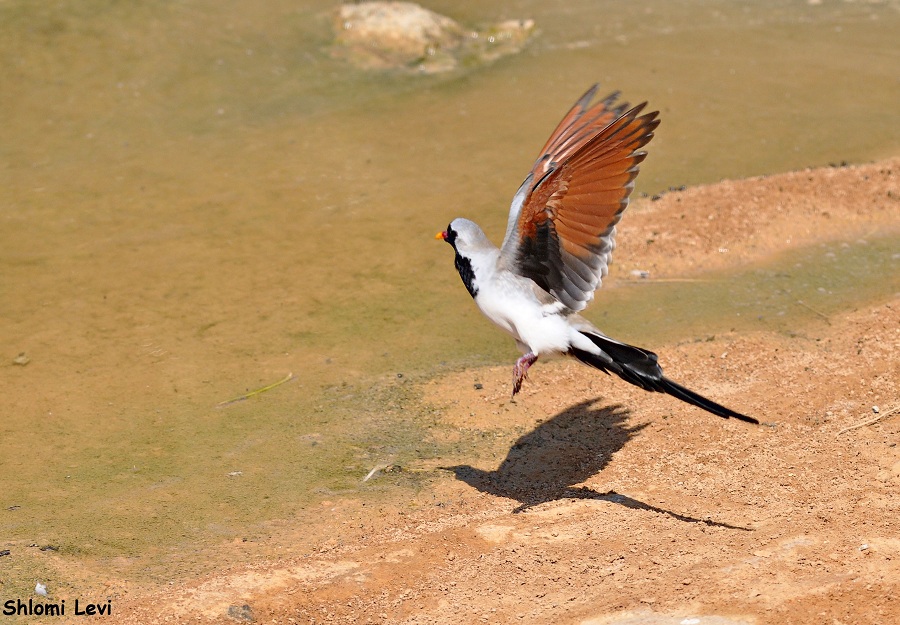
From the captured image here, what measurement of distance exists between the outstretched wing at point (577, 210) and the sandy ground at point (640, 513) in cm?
108

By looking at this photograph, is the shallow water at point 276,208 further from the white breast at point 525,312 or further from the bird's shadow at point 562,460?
the white breast at point 525,312

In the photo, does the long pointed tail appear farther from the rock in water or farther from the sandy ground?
the rock in water

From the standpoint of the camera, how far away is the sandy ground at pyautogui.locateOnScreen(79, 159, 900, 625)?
174 inches

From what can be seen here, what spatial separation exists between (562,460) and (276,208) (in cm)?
383

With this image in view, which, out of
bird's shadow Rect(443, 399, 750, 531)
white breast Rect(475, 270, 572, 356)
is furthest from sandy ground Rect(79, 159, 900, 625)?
white breast Rect(475, 270, 572, 356)

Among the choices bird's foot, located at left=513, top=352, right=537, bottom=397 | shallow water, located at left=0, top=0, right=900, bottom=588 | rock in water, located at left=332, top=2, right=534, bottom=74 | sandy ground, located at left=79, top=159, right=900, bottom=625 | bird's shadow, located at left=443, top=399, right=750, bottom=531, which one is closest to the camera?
sandy ground, located at left=79, top=159, right=900, bottom=625

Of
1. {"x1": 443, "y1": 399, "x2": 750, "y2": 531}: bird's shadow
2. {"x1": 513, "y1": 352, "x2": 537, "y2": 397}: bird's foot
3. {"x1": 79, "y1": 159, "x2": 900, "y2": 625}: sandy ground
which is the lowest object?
{"x1": 443, "y1": 399, "x2": 750, "y2": 531}: bird's shadow

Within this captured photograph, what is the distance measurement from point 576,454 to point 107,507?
2.45 meters

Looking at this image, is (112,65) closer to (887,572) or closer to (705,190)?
(705,190)

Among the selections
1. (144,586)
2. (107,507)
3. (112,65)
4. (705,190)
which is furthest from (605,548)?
(112,65)

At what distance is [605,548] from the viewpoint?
482cm

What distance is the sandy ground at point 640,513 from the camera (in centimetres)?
442

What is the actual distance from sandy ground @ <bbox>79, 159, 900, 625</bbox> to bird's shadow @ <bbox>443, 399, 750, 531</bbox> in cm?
1

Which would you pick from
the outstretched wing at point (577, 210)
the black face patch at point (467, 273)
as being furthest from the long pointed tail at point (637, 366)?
the black face patch at point (467, 273)
